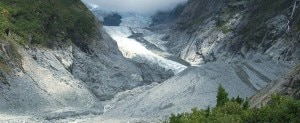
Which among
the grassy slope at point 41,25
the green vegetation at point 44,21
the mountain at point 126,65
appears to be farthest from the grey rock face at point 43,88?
the green vegetation at point 44,21

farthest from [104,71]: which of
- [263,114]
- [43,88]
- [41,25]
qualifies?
[263,114]

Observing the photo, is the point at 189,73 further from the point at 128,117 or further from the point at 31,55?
the point at 31,55

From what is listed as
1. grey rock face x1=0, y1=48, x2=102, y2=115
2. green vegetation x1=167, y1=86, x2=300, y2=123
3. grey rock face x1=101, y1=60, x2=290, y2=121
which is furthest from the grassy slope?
green vegetation x1=167, y1=86, x2=300, y2=123

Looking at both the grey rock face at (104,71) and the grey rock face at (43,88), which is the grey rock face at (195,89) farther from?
the grey rock face at (104,71)

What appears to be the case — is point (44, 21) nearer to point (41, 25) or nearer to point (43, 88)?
point (41, 25)

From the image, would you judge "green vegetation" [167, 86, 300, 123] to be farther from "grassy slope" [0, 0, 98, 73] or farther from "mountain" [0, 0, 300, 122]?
"grassy slope" [0, 0, 98, 73]
